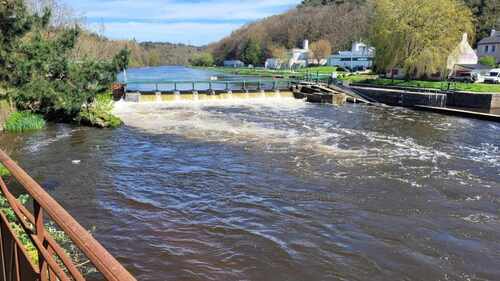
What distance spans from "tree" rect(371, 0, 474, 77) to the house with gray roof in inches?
1113

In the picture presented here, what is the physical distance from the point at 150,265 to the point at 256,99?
3296cm

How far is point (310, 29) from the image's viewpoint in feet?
512

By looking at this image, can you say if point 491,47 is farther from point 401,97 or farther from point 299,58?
point 299,58

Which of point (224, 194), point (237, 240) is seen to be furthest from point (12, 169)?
point (224, 194)

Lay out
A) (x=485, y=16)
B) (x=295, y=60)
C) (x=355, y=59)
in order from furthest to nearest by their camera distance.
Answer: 1. (x=295, y=60)
2. (x=355, y=59)
3. (x=485, y=16)

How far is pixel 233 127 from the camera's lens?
82.3 feet

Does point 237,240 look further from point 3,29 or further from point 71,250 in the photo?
point 3,29

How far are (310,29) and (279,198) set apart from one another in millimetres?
150745

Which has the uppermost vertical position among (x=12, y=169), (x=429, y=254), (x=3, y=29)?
(x=3, y=29)

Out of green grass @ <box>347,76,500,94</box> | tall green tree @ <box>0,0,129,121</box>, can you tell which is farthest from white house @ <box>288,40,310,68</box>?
tall green tree @ <box>0,0,129,121</box>

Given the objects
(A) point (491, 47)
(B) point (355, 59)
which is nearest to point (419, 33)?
(A) point (491, 47)

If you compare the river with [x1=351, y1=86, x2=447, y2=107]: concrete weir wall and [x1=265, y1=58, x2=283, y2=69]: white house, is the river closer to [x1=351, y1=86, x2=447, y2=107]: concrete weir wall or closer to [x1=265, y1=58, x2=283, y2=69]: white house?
[x1=351, y1=86, x2=447, y2=107]: concrete weir wall

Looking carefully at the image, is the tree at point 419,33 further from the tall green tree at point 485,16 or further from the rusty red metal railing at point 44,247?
the tall green tree at point 485,16

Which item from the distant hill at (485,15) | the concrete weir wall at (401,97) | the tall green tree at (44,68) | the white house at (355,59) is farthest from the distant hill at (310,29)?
the tall green tree at (44,68)
